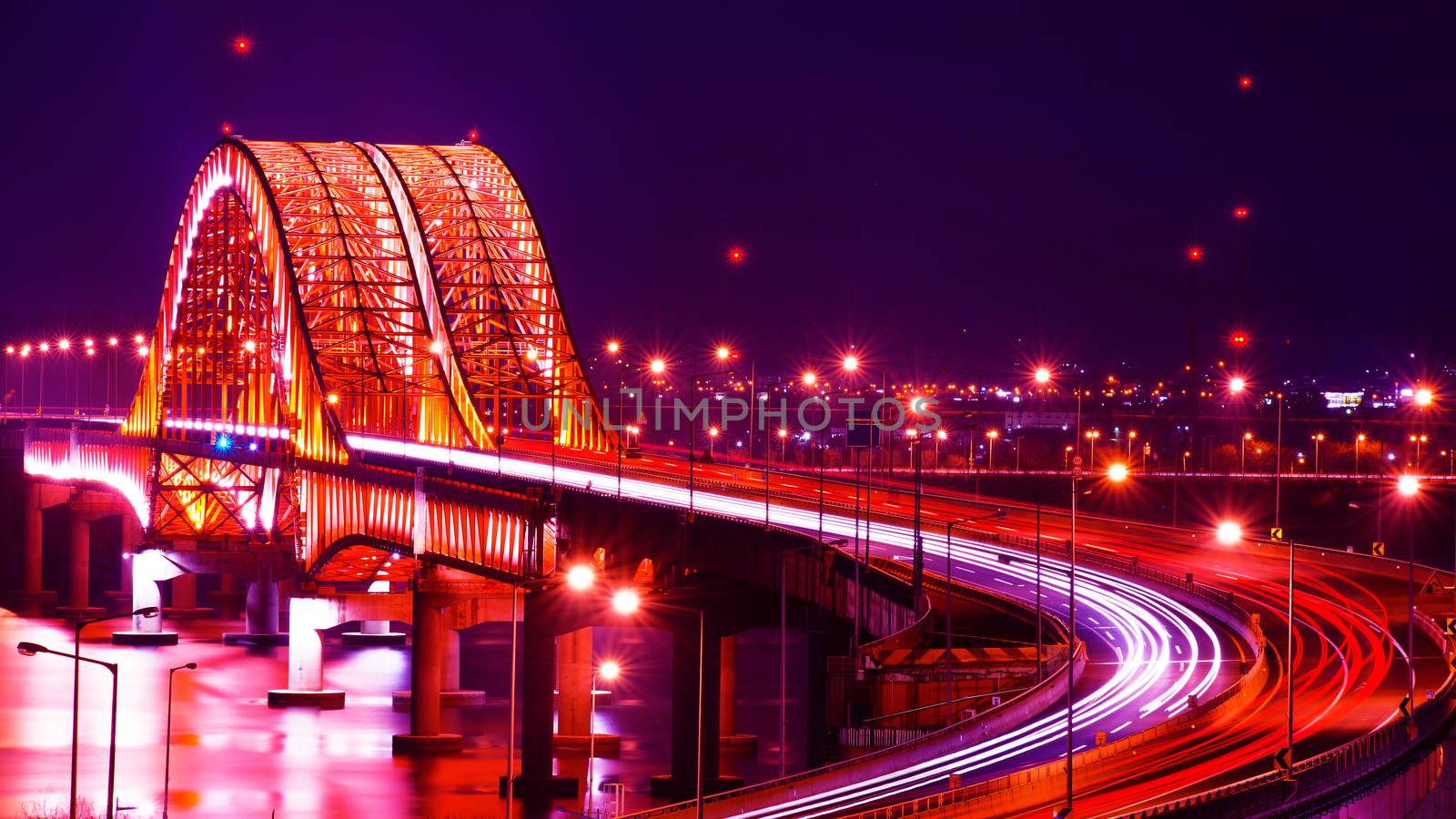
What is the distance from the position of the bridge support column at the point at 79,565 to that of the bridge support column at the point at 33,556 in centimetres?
306

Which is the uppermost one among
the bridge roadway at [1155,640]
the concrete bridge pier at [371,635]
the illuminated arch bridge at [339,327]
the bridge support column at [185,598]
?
the illuminated arch bridge at [339,327]

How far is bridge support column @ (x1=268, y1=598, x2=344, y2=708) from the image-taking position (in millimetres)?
100312

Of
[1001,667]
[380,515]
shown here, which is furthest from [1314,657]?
[380,515]

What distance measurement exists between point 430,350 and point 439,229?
7.95 metres

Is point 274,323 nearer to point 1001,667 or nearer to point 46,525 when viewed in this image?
point 1001,667

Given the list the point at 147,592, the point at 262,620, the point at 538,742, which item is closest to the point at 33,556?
the point at 147,592

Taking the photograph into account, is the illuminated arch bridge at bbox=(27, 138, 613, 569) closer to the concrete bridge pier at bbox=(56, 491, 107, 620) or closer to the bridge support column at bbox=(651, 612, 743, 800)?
the concrete bridge pier at bbox=(56, 491, 107, 620)

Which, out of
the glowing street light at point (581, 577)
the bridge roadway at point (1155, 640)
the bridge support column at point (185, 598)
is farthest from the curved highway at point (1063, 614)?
the bridge support column at point (185, 598)

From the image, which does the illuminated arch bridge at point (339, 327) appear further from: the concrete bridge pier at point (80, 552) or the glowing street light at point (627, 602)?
the glowing street light at point (627, 602)

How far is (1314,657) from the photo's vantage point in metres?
65.1

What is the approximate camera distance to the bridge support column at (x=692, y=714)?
6812 centimetres

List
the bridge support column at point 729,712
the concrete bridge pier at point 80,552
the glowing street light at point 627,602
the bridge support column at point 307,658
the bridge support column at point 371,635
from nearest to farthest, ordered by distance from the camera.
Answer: the glowing street light at point 627,602, the bridge support column at point 729,712, the bridge support column at point 307,658, the bridge support column at point 371,635, the concrete bridge pier at point 80,552

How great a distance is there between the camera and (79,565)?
5960 inches

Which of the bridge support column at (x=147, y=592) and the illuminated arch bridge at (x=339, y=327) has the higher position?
the illuminated arch bridge at (x=339, y=327)
